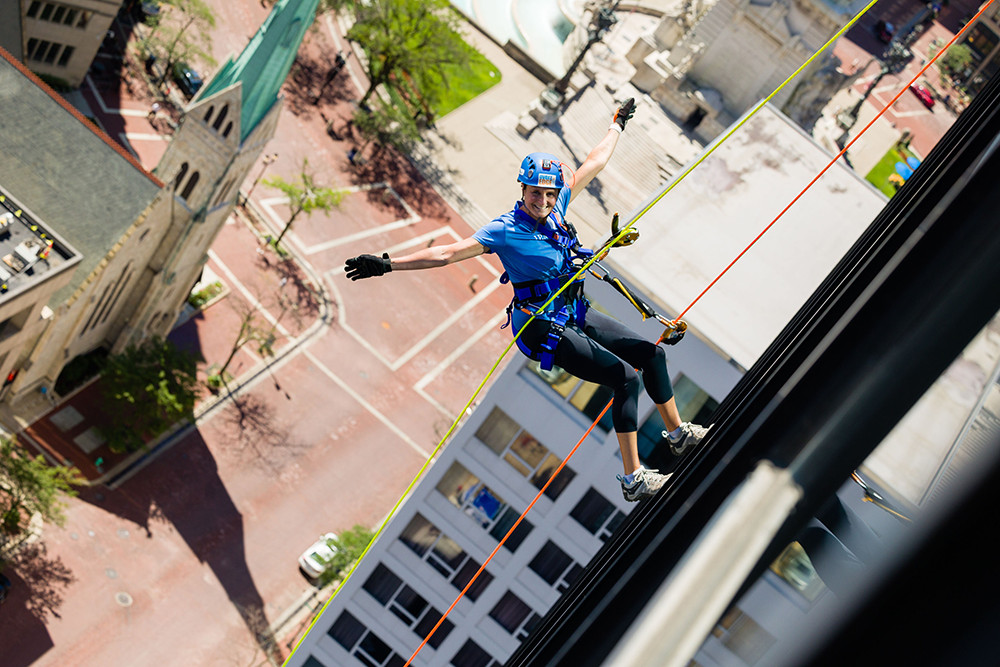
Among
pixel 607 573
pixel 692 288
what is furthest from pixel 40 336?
pixel 607 573

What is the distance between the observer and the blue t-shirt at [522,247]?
12.8 meters

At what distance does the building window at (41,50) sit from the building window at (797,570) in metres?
65.9

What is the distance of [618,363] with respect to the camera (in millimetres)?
13102

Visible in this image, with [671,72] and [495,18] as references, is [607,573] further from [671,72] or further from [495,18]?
[495,18]

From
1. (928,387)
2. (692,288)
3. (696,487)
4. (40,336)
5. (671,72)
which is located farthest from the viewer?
(671,72)

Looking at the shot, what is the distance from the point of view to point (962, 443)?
11.5 feet

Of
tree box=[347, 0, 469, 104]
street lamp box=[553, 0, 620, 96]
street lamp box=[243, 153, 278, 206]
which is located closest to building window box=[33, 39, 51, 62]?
street lamp box=[243, 153, 278, 206]

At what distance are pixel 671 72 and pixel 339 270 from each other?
131 feet

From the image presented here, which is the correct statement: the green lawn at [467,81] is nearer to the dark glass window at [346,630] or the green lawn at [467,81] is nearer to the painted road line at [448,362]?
the painted road line at [448,362]

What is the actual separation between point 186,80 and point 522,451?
5327 centimetres

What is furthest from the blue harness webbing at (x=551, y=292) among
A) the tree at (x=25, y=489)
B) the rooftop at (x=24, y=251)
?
the tree at (x=25, y=489)

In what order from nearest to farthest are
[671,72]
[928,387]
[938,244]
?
[928,387]
[938,244]
[671,72]

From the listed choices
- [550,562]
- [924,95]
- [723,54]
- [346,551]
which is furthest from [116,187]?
[924,95]

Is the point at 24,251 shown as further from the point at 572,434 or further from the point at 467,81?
the point at 467,81
